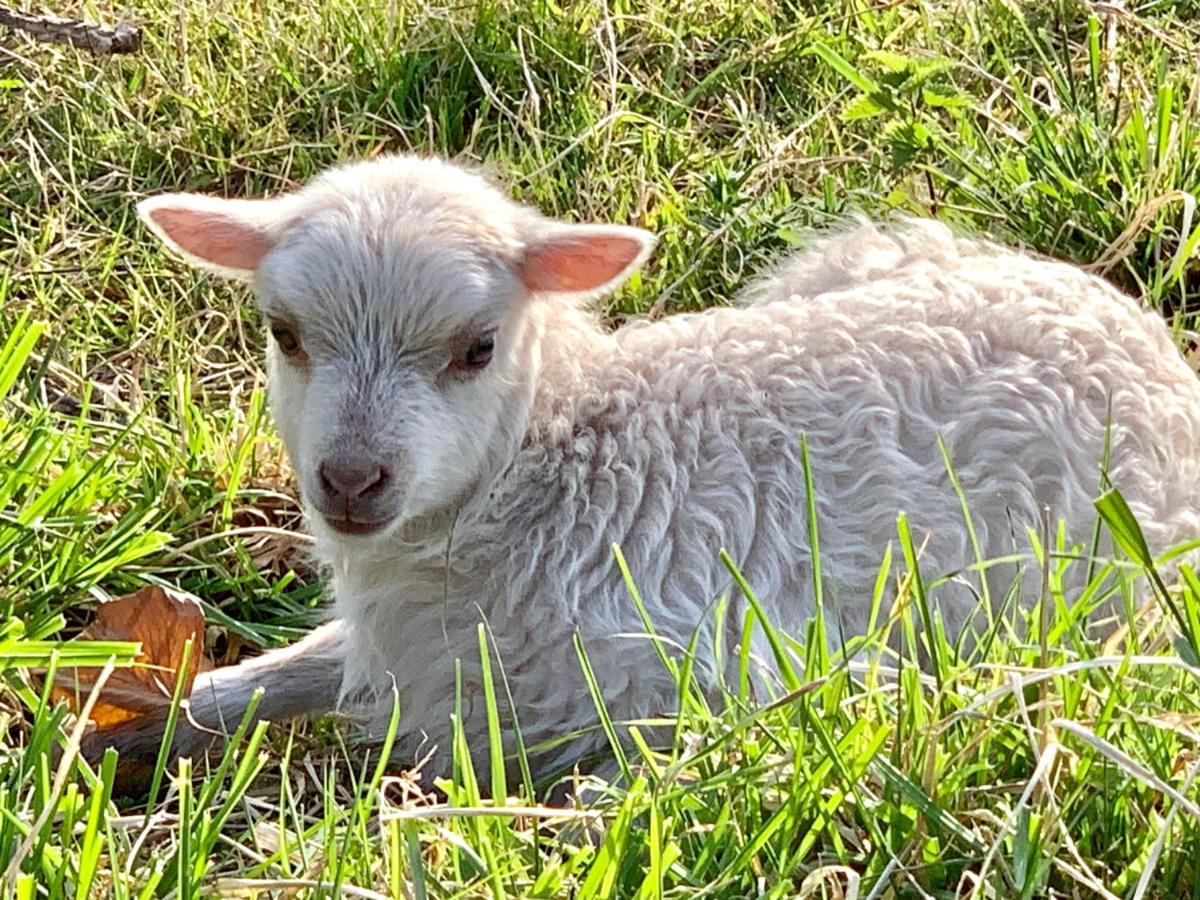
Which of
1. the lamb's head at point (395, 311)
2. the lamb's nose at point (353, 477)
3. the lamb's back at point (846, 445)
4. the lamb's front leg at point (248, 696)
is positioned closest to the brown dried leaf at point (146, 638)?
the lamb's front leg at point (248, 696)

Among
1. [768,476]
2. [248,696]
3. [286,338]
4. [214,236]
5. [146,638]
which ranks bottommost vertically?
[248,696]

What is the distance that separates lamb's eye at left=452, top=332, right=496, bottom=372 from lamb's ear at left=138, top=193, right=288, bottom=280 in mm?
443

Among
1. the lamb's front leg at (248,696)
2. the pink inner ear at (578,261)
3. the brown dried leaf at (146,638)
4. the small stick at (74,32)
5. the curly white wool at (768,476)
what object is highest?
the small stick at (74,32)

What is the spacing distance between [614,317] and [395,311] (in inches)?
56.1

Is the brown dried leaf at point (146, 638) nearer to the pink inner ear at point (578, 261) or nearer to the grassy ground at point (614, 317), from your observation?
the grassy ground at point (614, 317)

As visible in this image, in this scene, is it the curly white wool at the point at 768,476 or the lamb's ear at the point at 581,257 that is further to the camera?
the lamb's ear at the point at 581,257

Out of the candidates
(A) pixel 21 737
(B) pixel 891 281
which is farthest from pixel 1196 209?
(A) pixel 21 737

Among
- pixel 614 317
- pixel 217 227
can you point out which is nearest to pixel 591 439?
pixel 217 227

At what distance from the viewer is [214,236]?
131 inches

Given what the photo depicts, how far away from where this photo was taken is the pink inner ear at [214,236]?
3305mm

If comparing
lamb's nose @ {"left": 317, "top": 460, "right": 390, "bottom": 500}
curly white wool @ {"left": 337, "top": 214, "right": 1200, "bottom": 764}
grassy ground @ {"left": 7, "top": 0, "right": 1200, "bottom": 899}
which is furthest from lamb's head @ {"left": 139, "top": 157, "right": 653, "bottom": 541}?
grassy ground @ {"left": 7, "top": 0, "right": 1200, "bottom": 899}

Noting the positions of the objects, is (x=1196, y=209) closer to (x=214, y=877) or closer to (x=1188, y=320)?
(x=1188, y=320)

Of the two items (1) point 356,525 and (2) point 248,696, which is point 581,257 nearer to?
(1) point 356,525

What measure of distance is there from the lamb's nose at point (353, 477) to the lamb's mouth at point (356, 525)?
53 millimetres
